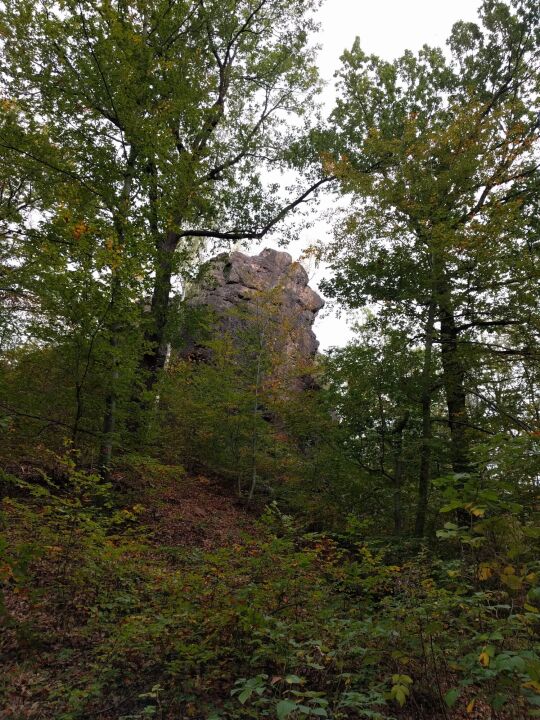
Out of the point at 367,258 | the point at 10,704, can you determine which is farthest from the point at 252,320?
the point at 10,704

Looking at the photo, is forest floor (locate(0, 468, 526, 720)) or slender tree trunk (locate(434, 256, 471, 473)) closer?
forest floor (locate(0, 468, 526, 720))

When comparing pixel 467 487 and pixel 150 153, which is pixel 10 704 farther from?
pixel 150 153

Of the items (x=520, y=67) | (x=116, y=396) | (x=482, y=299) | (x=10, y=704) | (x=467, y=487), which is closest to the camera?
(x=467, y=487)

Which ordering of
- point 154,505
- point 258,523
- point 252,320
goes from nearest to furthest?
1. point 258,523
2. point 154,505
3. point 252,320

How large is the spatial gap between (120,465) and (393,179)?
7313 millimetres

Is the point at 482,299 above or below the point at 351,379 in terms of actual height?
above

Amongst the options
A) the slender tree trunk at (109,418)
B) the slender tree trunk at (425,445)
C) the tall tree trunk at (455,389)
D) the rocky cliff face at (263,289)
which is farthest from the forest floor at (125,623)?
the rocky cliff face at (263,289)

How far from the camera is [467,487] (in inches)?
92.9

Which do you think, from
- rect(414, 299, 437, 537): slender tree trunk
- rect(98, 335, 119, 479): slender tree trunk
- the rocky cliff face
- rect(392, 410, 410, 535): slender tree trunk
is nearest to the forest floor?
rect(98, 335, 119, 479): slender tree trunk

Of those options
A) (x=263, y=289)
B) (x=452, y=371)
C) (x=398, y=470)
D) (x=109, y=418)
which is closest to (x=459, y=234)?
(x=452, y=371)

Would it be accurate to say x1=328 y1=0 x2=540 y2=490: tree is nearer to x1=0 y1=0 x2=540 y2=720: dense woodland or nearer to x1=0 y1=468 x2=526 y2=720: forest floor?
x1=0 y1=0 x2=540 y2=720: dense woodland

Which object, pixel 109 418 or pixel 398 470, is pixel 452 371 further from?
pixel 109 418

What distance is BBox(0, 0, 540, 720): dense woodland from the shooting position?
10.7 feet

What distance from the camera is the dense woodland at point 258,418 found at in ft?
10.7
